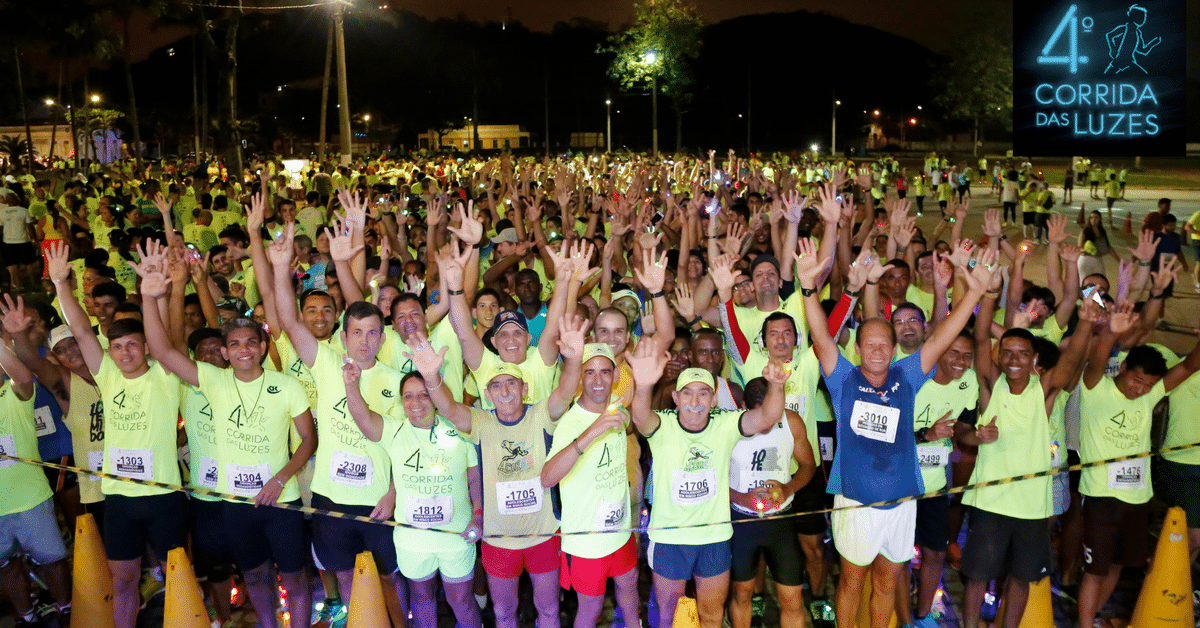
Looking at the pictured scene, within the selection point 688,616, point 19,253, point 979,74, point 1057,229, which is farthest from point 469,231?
point 979,74

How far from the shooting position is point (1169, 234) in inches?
482

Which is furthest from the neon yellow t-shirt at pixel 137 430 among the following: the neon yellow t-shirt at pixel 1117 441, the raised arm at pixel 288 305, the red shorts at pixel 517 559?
the neon yellow t-shirt at pixel 1117 441

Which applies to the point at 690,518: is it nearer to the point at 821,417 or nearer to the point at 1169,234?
the point at 821,417

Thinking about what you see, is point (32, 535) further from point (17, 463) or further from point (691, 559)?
point (691, 559)

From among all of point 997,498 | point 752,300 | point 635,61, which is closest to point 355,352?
point 752,300

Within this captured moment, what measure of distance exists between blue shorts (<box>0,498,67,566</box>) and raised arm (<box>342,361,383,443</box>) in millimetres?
1981

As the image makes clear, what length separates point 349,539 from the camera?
4.78 m

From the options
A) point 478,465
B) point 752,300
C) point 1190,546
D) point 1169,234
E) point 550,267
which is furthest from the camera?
point 1169,234

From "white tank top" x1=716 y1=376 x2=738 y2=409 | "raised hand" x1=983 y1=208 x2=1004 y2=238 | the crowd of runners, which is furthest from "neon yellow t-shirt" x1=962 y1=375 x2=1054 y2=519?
"raised hand" x1=983 y1=208 x2=1004 y2=238

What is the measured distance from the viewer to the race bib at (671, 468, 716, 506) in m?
4.43

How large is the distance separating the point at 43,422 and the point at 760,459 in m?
4.25

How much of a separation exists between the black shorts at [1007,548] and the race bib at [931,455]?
31 centimetres

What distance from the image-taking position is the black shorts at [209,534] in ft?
15.9

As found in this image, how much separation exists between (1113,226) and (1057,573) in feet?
68.3
